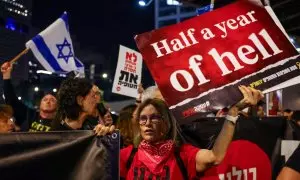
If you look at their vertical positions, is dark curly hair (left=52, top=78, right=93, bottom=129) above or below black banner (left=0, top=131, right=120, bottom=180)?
above

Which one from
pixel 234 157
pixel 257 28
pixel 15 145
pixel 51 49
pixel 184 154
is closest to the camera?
pixel 15 145

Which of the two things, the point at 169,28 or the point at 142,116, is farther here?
the point at 169,28

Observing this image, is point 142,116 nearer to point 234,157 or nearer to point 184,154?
point 184,154

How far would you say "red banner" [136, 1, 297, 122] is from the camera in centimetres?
322

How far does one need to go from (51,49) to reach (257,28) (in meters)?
3.99

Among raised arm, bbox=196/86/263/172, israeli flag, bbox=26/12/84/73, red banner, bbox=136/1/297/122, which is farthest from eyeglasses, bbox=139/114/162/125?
israeli flag, bbox=26/12/84/73

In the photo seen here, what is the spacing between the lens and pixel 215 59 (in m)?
3.29

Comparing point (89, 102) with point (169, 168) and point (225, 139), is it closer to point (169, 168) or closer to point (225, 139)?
point (169, 168)

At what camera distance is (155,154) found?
312cm

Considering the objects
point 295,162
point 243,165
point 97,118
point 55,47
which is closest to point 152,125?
point 243,165

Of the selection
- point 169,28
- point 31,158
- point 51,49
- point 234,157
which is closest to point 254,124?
point 234,157

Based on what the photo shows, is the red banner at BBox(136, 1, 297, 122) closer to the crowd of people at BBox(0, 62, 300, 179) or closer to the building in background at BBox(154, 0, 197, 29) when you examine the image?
the crowd of people at BBox(0, 62, 300, 179)

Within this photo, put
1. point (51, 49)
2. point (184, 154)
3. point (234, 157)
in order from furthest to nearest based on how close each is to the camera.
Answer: point (51, 49) → point (234, 157) → point (184, 154)

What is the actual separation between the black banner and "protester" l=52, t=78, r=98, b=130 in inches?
36.5
